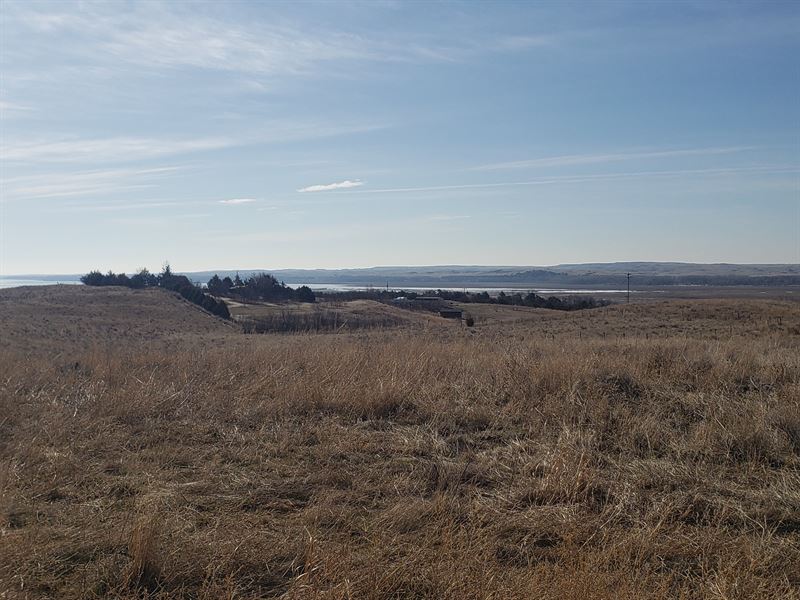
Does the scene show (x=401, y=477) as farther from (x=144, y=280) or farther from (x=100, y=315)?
(x=144, y=280)

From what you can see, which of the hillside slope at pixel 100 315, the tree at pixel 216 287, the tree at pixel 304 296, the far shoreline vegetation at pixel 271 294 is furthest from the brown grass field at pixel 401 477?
the tree at pixel 216 287

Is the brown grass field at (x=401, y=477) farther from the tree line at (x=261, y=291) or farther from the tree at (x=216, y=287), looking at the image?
the tree at (x=216, y=287)

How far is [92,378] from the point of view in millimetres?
8820

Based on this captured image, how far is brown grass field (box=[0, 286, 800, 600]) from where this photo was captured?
383 centimetres

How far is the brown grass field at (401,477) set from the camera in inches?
151

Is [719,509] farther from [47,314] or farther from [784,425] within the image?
[47,314]

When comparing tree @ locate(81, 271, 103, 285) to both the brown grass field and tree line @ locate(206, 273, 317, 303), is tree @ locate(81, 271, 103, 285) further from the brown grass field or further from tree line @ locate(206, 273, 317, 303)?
the brown grass field

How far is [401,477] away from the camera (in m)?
5.46

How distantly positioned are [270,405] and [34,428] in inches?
87.6

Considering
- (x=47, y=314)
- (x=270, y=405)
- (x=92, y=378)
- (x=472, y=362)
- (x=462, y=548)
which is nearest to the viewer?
(x=462, y=548)

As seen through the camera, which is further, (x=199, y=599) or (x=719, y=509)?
(x=719, y=509)

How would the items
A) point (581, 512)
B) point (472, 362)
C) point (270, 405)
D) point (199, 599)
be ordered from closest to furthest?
1. point (199, 599)
2. point (581, 512)
3. point (270, 405)
4. point (472, 362)

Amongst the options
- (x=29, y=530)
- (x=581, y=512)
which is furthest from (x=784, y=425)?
(x=29, y=530)

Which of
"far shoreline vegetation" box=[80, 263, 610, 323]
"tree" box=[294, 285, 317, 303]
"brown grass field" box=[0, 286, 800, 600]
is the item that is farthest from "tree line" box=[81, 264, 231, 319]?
"brown grass field" box=[0, 286, 800, 600]
